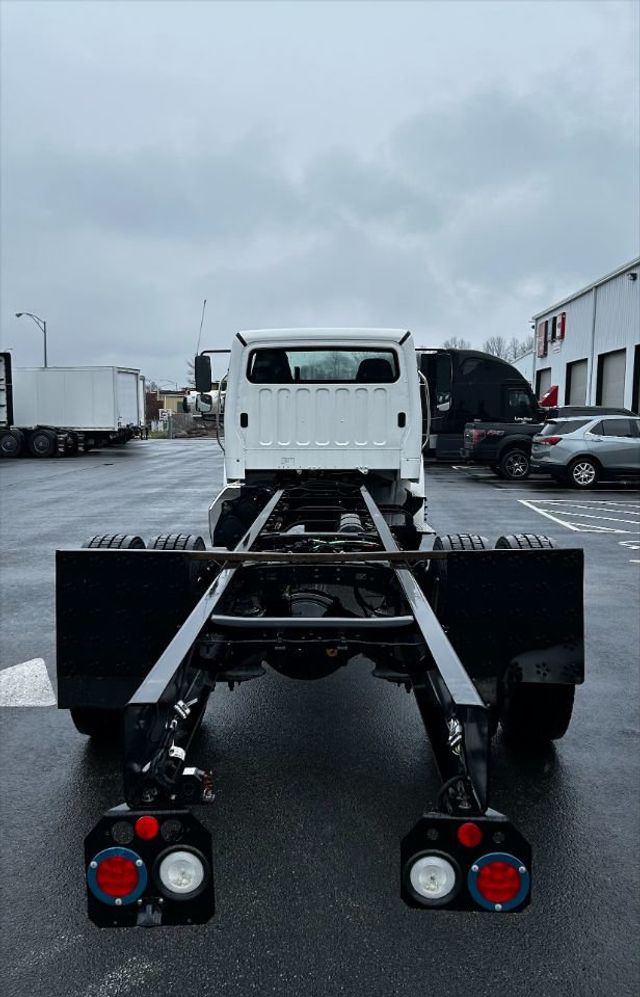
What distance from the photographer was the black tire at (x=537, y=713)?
3930 mm

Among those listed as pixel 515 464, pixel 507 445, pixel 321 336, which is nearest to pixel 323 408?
pixel 321 336

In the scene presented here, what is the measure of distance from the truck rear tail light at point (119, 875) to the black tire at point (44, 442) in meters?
31.0

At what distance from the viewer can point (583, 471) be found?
1823 cm

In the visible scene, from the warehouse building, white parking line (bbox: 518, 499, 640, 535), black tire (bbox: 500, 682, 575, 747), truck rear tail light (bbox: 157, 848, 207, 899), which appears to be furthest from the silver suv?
truck rear tail light (bbox: 157, 848, 207, 899)

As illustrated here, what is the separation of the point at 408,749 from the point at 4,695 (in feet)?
8.60

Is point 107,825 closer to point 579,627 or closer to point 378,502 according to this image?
point 579,627

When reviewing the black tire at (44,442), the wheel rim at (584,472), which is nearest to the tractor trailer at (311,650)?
the wheel rim at (584,472)

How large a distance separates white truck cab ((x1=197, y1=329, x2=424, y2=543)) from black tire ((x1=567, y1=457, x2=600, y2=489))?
39.4 feet

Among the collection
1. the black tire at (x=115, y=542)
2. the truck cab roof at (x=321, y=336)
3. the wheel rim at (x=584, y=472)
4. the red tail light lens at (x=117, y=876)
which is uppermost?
the truck cab roof at (x=321, y=336)

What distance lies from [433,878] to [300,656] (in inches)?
54.6

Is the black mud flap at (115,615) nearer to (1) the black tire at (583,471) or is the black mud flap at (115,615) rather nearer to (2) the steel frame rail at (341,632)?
(2) the steel frame rail at (341,632)

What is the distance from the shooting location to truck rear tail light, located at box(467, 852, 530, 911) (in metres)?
1.88

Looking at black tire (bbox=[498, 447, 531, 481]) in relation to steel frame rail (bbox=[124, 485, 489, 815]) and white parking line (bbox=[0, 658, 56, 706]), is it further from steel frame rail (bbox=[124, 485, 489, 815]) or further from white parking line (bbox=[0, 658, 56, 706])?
steel frame rail (bbox=[124, 485, 489, 815])

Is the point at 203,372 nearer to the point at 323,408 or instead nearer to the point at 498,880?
the point at 323,408
